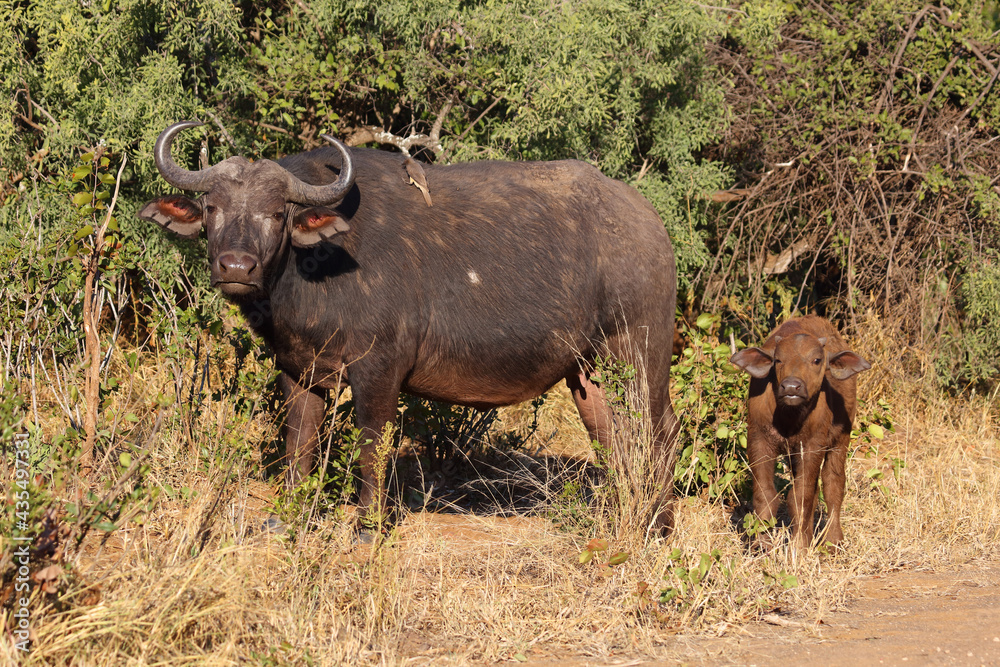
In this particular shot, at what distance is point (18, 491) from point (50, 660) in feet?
2.39

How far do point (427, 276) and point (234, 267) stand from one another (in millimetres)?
1329

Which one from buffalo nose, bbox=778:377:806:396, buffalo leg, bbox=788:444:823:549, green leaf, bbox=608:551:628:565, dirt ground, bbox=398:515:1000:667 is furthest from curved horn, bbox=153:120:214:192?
buffalo leg, bbox=788:444:823:549

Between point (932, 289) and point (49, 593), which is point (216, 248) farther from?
point (932, 289)

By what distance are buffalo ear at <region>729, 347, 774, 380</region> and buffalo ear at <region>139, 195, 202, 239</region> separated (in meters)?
3.45

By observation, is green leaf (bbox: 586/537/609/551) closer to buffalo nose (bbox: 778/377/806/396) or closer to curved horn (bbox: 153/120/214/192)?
buffalo nose (bbox: 778/377/806/396)

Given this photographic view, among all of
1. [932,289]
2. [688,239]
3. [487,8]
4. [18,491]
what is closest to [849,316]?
[932,289]

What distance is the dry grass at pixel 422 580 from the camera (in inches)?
167

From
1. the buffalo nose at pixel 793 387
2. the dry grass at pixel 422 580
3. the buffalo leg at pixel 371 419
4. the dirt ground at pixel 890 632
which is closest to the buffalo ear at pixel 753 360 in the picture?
the buffalo nose at pixel 793 387

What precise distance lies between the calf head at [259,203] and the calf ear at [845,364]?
3.20 metres

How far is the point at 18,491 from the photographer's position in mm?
4281

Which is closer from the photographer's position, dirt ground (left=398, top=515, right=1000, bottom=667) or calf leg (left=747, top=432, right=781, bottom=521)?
dirt ground (left=398, top=515, right=1000, bottom=667)

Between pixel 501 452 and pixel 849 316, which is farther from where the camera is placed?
pixel 849 316

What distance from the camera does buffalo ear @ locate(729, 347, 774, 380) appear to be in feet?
21.5

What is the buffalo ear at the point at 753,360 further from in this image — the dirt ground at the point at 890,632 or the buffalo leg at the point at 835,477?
the dirt ground at the point at 890,632
